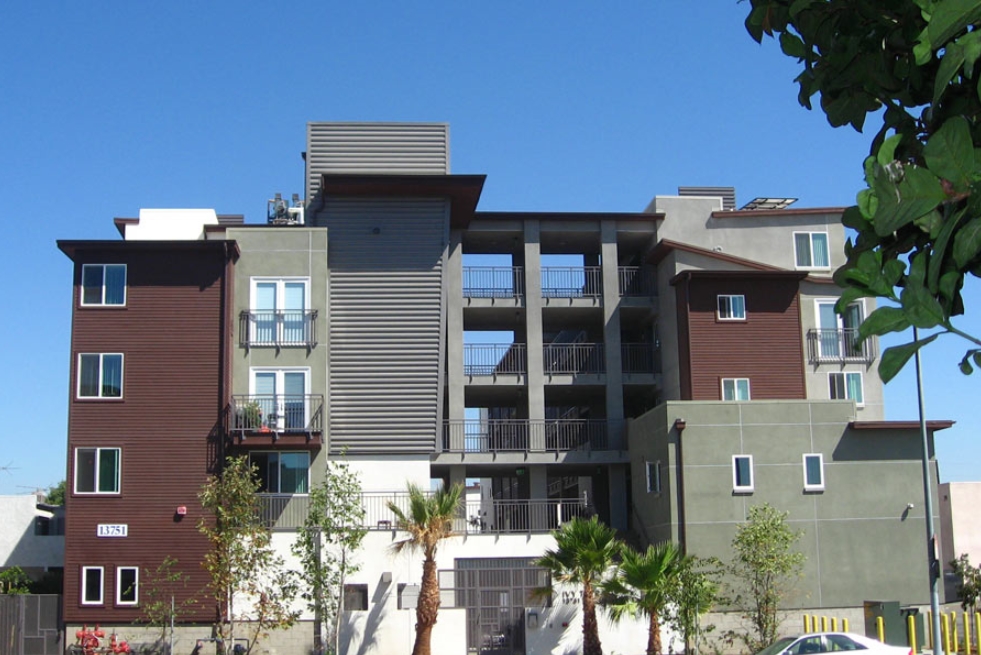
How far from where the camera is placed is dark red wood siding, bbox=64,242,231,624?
39.0m

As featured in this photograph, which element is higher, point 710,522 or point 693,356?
point 693,356

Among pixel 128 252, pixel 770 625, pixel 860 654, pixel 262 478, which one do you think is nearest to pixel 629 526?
pixel 770 625

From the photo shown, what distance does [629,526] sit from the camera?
151 ft

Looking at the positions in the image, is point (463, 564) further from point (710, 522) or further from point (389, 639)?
point (710, 522)

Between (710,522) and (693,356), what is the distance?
7350mm

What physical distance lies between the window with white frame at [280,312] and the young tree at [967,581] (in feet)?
87.5

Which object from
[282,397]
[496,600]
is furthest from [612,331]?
[282,397]

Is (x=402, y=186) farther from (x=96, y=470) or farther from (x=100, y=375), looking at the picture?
(x=96, y=470)

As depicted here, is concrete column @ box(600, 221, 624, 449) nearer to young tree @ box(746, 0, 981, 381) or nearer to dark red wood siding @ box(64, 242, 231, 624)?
dark red wood siding @ box(64, 242, 231, 624)

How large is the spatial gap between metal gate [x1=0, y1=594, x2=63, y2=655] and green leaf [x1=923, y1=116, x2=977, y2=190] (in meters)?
38.2

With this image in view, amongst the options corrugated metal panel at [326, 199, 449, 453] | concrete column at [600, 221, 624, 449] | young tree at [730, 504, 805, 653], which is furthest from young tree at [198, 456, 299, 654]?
concrete column at [600, 221, 624, 449]

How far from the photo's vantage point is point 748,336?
4444 cm

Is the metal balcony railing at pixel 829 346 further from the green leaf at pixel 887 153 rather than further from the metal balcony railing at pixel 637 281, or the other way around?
the green leaf at pixel 887 153

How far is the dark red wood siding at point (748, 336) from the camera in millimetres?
44156
